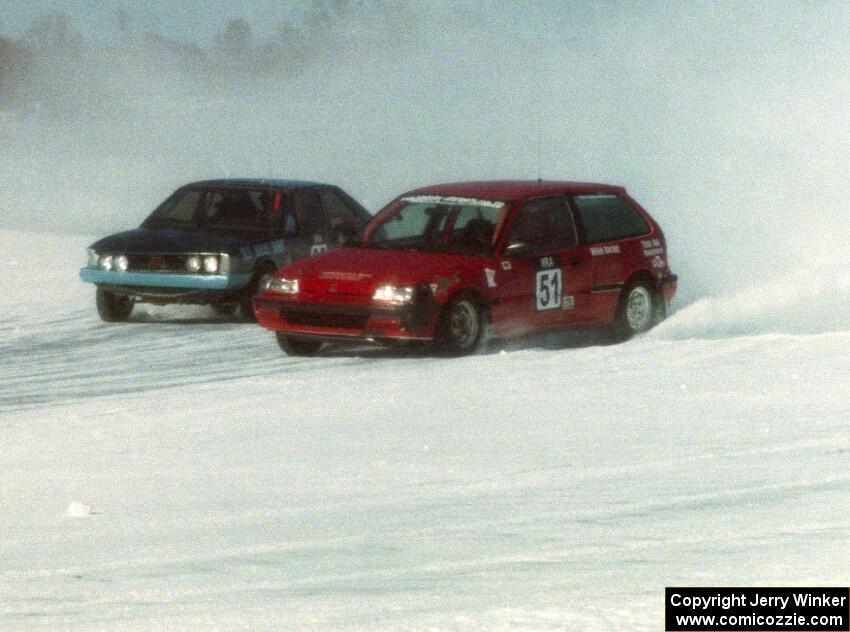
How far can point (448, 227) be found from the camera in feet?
45.4

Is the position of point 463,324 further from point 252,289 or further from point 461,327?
point 252,289

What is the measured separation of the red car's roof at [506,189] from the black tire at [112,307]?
3.45 metres

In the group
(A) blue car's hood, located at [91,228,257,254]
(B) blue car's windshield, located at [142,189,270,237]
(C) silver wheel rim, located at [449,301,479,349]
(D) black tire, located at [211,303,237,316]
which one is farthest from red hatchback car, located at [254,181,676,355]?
(D) black tire, located at [211,303,237,316]

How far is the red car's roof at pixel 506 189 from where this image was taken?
46.2 ft

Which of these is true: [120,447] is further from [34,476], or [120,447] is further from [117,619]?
[117,619]

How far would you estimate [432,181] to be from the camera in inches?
2384

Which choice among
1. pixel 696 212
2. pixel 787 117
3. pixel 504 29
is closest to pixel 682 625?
pixel 696 212

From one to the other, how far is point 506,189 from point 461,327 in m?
1.49

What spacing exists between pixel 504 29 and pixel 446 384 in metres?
90.9

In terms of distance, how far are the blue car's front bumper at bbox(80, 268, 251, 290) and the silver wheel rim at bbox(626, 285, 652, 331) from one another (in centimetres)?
328

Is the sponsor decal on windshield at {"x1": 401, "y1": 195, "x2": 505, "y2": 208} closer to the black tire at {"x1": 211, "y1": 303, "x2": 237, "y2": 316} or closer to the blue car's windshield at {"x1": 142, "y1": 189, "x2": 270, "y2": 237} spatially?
the blue car's windshield at {"x1": 142, "y1": 189, "x2": 270, "y2": 237}

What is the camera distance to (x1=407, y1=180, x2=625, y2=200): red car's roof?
1409 centimetres

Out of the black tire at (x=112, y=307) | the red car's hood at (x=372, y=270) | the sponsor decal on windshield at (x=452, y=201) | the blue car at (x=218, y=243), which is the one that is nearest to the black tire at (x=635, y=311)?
the sponsor decal on windshield at (x=452, y=201)

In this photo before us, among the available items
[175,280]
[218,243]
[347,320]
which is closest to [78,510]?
Result: [347,320]
